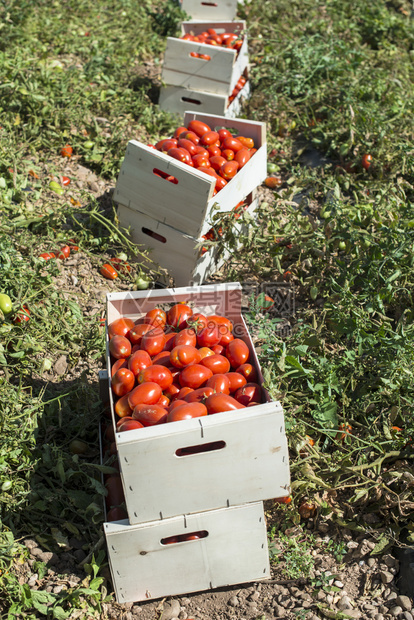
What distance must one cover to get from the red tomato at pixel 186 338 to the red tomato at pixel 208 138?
1948mm

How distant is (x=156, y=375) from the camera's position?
275cm

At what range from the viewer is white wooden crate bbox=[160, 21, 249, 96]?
5406 mm

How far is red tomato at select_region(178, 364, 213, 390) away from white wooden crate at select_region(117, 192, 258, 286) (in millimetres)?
1299

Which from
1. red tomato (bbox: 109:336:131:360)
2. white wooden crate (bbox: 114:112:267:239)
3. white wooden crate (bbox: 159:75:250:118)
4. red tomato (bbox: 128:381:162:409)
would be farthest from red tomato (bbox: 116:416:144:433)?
white wooden crate (bbox: 159:75:250:118)

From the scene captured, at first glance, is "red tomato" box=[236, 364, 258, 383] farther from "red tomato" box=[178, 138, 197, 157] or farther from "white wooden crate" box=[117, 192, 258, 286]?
"red tomato" box=[178, 138, 197, 157]

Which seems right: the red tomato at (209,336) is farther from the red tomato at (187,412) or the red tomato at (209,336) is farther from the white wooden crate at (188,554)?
the white wooden crate at (188,554)

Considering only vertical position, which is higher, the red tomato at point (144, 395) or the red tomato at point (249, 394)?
the red tomato at point (249, 394)

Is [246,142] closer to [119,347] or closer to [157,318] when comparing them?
[157,318]

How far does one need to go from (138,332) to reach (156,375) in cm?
36

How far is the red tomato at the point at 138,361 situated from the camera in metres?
2.82

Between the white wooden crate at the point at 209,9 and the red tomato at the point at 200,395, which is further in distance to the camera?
the white wooden crate at the point at 209,9

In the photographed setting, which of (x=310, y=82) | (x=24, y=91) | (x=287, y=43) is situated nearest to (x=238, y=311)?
(x=24, y=91)

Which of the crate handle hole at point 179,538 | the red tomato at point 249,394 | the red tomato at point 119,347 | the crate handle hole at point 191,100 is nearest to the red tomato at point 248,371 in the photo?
the red tomato at point 249,394

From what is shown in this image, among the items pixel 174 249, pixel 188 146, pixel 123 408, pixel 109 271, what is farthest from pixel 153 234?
pixel 123 408
